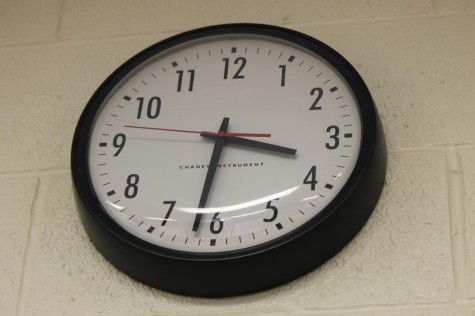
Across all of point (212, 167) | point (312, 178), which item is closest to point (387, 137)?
point (312, 178)

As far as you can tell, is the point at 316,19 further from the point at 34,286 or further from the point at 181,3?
the point at 34,286

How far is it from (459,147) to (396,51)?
0.82ft

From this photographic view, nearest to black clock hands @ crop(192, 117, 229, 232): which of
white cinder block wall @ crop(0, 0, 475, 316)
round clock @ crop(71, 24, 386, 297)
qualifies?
round clock @ crop(71, 24, 386, 297)

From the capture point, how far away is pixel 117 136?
1359mm

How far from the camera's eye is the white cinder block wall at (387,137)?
3.89ft

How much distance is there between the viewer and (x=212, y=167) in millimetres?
1269

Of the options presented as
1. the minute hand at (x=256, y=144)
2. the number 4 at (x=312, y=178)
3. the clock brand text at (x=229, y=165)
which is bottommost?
the number 4 at (x=312, y=178)

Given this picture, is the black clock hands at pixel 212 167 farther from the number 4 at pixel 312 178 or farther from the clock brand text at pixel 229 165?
the number 4 at pixel 312 178

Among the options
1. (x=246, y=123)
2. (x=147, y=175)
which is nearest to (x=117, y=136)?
(x=147, y=175)

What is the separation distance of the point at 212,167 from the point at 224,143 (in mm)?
56

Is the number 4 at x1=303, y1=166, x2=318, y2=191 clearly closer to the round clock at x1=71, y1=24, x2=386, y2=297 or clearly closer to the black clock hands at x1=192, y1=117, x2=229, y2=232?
the round clock at x1=71, y1=24, x2=386, y2=297

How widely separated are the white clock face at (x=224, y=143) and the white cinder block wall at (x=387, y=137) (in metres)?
0.10

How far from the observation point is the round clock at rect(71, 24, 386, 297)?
1.17 metres

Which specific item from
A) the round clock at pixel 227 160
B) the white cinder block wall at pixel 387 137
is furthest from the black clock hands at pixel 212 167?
the white cinder block wall at pixel 387 137
